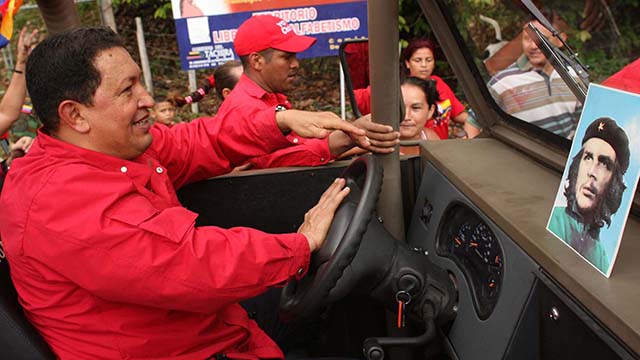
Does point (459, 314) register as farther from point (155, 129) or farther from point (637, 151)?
point (155, 129)

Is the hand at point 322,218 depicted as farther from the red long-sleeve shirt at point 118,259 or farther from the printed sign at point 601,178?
the printed sign at point 601,178

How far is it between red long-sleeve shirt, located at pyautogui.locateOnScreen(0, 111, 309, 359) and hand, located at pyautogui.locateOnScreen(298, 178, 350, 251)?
0.15ft

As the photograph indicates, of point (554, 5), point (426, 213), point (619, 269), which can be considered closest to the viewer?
point (619, 269)

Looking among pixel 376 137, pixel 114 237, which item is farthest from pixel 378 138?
pixel 114 237

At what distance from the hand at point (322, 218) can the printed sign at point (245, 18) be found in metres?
4.53

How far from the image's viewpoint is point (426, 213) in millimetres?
2152

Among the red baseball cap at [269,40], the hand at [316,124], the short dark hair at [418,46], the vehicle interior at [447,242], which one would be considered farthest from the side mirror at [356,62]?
the short dark hair at [418,46]

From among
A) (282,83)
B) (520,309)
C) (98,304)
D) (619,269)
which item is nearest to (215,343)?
(98,304)

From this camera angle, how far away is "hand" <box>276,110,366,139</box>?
1.93m

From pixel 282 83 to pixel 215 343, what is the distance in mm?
1679

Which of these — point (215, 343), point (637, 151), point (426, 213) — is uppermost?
point (637, 151)

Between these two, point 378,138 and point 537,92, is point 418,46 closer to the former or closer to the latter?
point 537,92

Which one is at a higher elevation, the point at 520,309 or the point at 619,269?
the point at 619,269

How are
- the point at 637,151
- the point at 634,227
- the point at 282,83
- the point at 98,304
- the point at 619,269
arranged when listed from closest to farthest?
1. the point at 637,151
2. the point at 619,269
3. the point at 634,227
4. the point at 98,304
5. the point at 282,83
